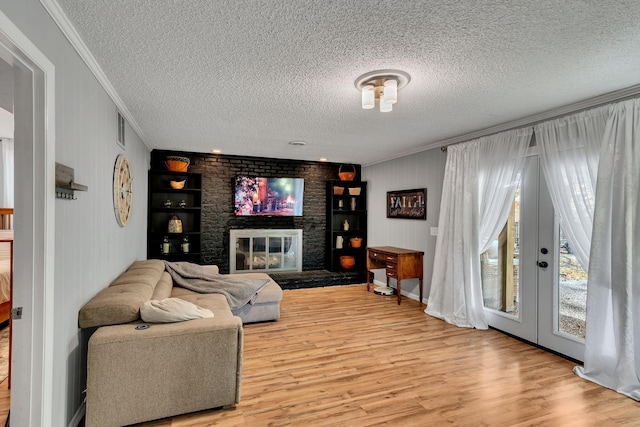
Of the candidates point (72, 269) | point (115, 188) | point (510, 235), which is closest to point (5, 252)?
point (115, 188)

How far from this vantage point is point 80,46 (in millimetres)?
1917

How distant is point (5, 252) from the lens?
414 centimetres

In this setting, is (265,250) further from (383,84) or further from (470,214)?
(383,84)

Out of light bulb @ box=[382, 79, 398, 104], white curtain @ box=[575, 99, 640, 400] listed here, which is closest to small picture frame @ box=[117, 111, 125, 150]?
light bulb @ box=[382, 79, 398, 104]

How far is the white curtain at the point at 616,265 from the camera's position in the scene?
247 cm

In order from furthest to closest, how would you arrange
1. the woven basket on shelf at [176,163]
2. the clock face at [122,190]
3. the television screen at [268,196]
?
the television screen at [268,196] < the woven basket on shelf at [176,163] < the clock face at [122,190]

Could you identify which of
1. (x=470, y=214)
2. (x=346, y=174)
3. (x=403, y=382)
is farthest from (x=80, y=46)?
(x=346, y=174)

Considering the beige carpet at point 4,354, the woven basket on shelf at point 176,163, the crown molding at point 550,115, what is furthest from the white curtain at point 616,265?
the woven basket on shelf at point 176,163

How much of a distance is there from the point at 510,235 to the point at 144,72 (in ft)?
12.9

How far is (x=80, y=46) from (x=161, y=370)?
6.71 ft

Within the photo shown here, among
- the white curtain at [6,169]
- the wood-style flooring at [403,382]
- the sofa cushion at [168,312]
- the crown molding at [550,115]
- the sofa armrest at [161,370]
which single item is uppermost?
the crown molding at [550,115]

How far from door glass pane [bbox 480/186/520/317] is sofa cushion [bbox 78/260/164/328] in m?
3.69

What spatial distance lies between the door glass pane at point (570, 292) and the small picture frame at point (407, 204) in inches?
78.0

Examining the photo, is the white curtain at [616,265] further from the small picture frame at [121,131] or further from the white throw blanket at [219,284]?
the small picture frame at [121,131]
